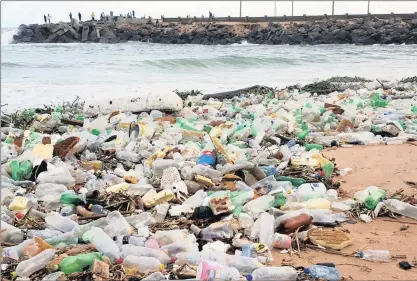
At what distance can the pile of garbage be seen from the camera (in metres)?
2.39

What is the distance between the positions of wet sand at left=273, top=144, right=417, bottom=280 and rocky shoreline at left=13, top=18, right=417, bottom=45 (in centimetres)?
3558

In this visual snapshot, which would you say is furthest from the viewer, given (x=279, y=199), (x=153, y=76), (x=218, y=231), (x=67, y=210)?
(x=153, y=76)

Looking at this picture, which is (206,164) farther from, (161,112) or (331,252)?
(161,112)

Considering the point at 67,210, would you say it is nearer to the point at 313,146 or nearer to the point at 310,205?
the point at 310,205

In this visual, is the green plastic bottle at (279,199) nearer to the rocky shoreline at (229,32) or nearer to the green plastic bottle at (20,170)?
the green plastic bottle at (20,170)

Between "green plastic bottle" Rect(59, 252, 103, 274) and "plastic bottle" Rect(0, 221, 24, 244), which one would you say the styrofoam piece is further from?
"green plastic bottle" Rect(59, 252, 103, 274)

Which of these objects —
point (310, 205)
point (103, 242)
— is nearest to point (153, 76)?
point (310, 205)

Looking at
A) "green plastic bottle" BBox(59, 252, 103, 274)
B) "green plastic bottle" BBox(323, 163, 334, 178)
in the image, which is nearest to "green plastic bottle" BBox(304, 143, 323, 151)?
"green plastic bottle" BBox(323, 163, 334, 178)

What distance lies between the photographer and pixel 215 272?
2.21 m

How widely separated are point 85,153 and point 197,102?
4409mm

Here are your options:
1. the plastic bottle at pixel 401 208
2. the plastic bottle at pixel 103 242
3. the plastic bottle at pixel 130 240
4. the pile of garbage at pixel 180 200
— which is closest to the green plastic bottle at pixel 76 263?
the pile of garbage at pixel 180 200

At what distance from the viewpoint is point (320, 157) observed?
4.29 m

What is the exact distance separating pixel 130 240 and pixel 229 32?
42515mm

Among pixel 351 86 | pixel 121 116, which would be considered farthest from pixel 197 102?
pixel 351 86
